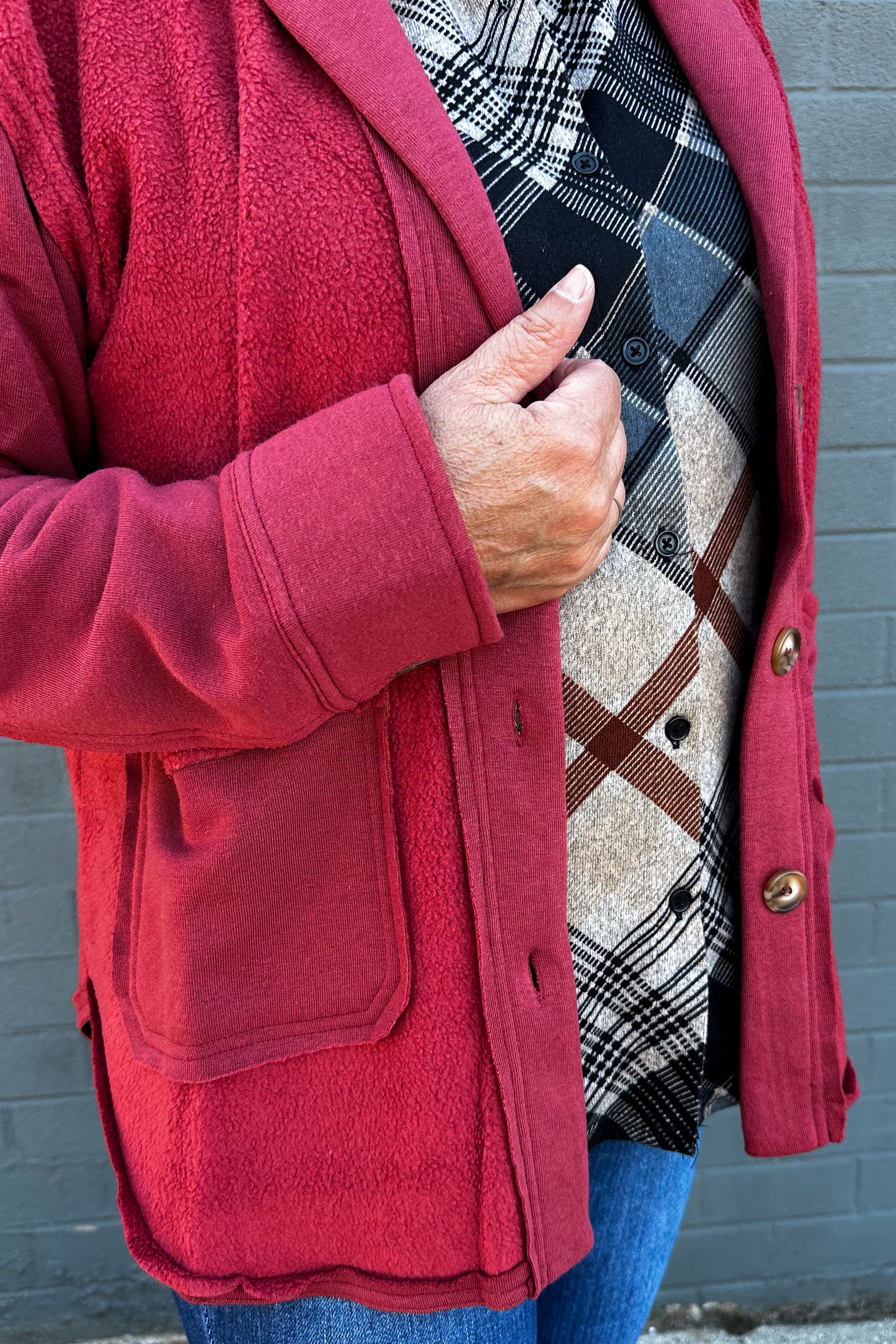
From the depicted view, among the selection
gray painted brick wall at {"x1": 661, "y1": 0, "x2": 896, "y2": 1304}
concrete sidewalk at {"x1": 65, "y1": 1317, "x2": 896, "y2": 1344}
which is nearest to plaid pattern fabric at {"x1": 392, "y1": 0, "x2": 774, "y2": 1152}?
gray painted brick wall at {"x1": 661, "y1": 0, "x2": 896, "y2": 1304}

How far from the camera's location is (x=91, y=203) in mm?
680

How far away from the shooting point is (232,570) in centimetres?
64

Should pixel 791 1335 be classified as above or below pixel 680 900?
below

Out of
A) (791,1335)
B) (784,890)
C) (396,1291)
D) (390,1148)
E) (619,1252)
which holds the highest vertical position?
(784,890)

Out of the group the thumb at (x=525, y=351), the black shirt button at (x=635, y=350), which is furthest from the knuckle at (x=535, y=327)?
the black shirt button at (x=635, y=350)

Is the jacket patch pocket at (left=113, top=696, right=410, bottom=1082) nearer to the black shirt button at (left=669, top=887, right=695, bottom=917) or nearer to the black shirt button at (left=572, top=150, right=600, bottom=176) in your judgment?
the black shirt button at (left=669, top=887, right=695, bottom=917)

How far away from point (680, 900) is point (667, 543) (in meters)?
0.30

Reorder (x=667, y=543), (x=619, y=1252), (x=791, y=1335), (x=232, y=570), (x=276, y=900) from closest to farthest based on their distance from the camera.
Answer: (x=232, y=570) → (x=276, y=900) → (x=667, y=543) → (x=619, y=1252) → (x=791, y=1335)

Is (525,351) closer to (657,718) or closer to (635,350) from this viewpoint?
(635,350)

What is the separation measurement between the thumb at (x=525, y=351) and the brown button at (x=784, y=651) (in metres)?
0.37

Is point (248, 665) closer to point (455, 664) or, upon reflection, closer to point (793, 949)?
point (455, 664)

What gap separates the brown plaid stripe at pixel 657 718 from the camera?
84 centimetres

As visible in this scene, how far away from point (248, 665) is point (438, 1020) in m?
0.30

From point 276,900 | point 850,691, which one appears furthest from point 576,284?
point 850,691
